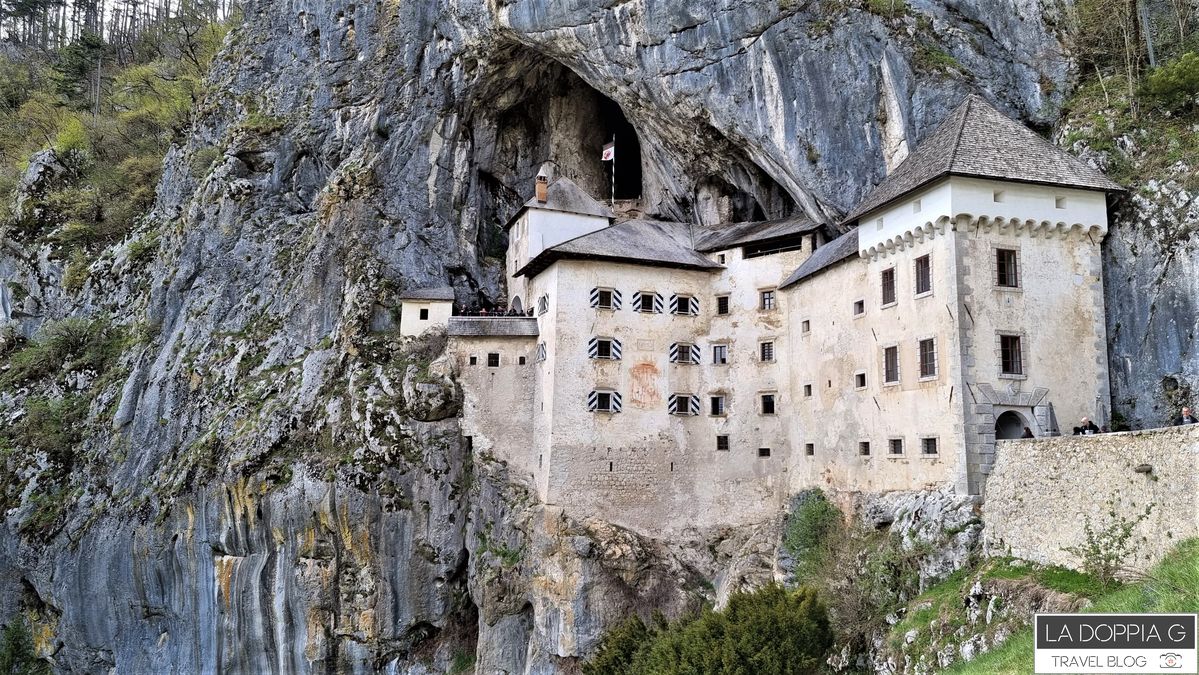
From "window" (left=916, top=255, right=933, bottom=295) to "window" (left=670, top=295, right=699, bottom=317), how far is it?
10.7m

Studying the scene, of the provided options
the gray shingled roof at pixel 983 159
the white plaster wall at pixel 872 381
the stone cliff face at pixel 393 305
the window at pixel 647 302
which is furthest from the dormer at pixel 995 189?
the window at pixel 647 302

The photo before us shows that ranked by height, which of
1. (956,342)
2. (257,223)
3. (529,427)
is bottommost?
(529,427)

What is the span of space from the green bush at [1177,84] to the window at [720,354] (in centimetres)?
1625

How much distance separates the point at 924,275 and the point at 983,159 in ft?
12.3

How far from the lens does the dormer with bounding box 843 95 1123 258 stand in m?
25.6

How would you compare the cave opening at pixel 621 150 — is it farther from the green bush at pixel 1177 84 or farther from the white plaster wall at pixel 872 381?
the green bush at pixel 1177 84

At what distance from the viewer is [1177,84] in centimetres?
2641

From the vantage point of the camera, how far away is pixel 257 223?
45031 millimetres

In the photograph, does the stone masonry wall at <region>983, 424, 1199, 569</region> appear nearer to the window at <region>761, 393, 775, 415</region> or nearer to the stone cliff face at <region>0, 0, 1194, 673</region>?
the stone cliff face at <region>0, 0, 1194, 673</region>

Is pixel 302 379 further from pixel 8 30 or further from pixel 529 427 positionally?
pixel 8 30

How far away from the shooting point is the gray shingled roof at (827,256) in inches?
1195

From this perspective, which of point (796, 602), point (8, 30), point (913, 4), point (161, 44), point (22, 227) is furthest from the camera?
point (8, 30)

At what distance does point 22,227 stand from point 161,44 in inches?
1057

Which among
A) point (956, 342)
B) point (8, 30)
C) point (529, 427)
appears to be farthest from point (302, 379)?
point (8, 30)
